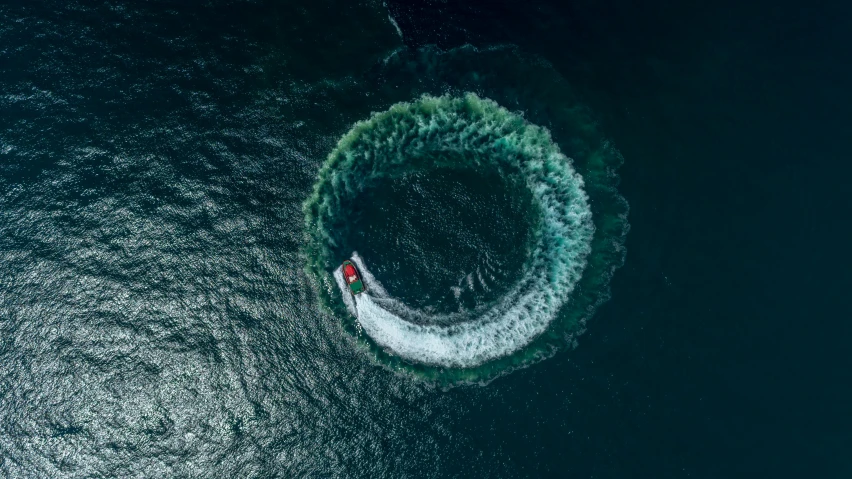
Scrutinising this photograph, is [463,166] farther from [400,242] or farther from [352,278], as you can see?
[352,278]

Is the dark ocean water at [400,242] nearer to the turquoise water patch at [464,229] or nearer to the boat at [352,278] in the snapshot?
the turquoise water patch at [464,229]

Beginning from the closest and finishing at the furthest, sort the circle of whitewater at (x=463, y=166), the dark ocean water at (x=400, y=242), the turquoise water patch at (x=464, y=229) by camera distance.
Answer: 1. the dark ocean water at (x=400, y=242)
2. the turquoise water patch at (x=464, y=229)
3. the circle of whitewater at (x=463, y=166)

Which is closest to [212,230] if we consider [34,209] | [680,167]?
[34,209]

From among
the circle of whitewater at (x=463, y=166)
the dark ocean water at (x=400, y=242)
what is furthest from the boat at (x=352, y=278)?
the dark ocean water at (x=400, y=242)

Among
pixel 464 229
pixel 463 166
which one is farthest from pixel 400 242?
pixel 463 166

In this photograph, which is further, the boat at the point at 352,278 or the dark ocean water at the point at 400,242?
the boat at the point at 352,278

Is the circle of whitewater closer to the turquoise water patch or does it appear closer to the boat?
the turquoise water patch

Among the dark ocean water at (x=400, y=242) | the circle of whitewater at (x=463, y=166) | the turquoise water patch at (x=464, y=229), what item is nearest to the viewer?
the dark ocean water at (x=400, y=242)
